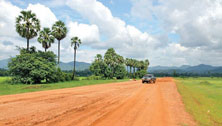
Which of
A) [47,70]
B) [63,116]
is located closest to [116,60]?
[47,70]

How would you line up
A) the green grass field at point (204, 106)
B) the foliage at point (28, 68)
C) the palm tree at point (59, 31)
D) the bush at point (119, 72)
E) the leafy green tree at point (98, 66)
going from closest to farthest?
the green grass field at point (204, 106), the foliage at point (28, 68), the palm tree at point (59, 31), the leafy green tree at point (98, 66), the bush at point (119, 72)

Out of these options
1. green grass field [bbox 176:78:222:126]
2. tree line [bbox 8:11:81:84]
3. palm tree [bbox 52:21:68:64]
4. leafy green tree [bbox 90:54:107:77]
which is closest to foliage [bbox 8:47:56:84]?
tree line [bbox 8:11:81:84]

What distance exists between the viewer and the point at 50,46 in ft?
157

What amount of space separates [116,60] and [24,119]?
76.2 meters

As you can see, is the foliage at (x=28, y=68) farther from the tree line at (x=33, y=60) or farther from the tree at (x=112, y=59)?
the tree at (x=112, y=59)

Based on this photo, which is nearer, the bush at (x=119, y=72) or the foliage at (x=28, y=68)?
the foliage at (x=28, y=68)

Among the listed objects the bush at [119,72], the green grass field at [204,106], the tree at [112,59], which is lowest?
the green grass field at [204,106]

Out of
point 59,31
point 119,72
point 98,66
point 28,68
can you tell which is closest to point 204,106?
point 28,68

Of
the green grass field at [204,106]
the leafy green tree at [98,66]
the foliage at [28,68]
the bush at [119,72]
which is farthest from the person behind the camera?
the bush at [119,72]

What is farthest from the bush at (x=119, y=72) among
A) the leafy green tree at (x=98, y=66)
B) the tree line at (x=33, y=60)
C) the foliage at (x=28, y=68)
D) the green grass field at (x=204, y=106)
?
the green grass field at (x=204, y=106)

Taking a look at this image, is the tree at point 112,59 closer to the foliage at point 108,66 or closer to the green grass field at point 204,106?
the foliage at point 108,66

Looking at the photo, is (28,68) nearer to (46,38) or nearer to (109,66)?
(46,38)

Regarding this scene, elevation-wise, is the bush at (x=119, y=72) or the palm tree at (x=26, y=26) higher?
the palm tree at (x=26, y=26)

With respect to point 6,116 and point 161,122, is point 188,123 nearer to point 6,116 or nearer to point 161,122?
point 161,122
